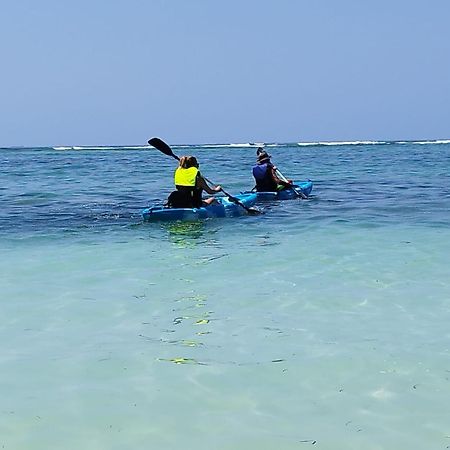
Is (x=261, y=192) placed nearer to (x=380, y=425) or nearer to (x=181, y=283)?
(x=181, y=283)

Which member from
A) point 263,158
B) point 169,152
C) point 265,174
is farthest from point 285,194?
point 169,152

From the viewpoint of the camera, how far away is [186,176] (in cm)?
1167

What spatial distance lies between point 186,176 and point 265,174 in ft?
13.0

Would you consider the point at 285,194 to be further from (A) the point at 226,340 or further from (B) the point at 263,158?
(A) the point at 226,340

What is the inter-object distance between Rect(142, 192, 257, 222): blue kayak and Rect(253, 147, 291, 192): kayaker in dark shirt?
2.43 m

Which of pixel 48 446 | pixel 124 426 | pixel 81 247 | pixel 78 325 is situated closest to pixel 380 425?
pixel 124 426

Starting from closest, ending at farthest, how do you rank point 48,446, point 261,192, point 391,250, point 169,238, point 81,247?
point 48,446 → point 391,250 → point 81,247 → point 169,238 → point 261,192

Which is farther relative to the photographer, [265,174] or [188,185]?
[265,174]

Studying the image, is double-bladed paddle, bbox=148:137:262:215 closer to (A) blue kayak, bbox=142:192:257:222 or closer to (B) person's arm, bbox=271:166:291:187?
(A) blue kayak, bbox=142:192:257:222

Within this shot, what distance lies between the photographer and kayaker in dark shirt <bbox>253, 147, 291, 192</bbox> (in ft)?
49.8

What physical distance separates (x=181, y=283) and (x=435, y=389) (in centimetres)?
349

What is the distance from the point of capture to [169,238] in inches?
405

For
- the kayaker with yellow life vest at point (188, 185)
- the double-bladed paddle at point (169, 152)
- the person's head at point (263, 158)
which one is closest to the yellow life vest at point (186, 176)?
the kayaker with yellow life vest at point (188, 185)

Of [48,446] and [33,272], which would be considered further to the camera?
[33,272]
